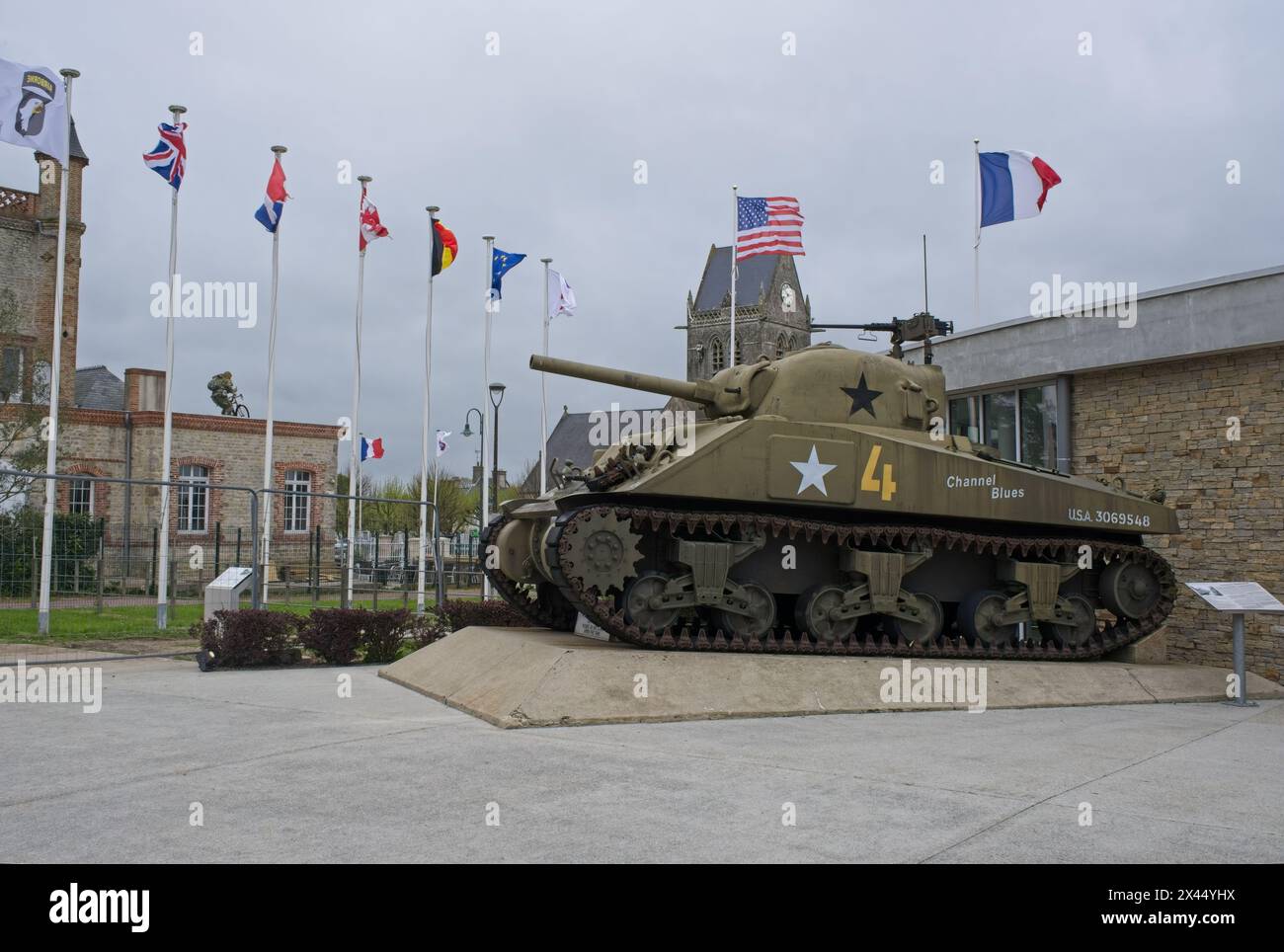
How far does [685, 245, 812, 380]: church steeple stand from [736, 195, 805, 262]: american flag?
51.0 metres

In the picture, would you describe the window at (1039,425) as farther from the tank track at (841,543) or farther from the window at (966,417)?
the tank track at (841,543)

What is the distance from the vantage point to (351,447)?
25141mm

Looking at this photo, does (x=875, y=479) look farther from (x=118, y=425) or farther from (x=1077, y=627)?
(x=118, y=425)

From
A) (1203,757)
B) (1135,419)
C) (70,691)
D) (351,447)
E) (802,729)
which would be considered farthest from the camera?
(351,447)

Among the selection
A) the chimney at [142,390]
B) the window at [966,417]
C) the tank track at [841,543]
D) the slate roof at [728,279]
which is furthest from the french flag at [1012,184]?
the slate roof at [728,279]

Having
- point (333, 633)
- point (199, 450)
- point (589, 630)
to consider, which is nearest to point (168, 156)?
point (333, 633)

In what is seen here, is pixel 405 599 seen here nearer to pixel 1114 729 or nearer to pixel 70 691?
pixel 70 691

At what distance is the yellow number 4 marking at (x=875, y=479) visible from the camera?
40.6ft

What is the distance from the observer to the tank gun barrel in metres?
13.2

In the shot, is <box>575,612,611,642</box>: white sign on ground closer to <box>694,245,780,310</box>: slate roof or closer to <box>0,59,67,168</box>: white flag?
<box>0,59,67,168</box>: white flag

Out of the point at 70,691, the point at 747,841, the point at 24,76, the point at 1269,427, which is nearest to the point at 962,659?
the point at 1269,427

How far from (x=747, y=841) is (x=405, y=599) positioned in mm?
16553

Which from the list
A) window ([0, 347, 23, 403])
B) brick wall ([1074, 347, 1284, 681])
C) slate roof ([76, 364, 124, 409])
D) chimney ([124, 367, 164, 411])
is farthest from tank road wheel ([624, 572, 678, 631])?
slate roof ([76, 364, 124, 409])

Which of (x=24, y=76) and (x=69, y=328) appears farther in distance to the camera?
(x=69, y=328)
